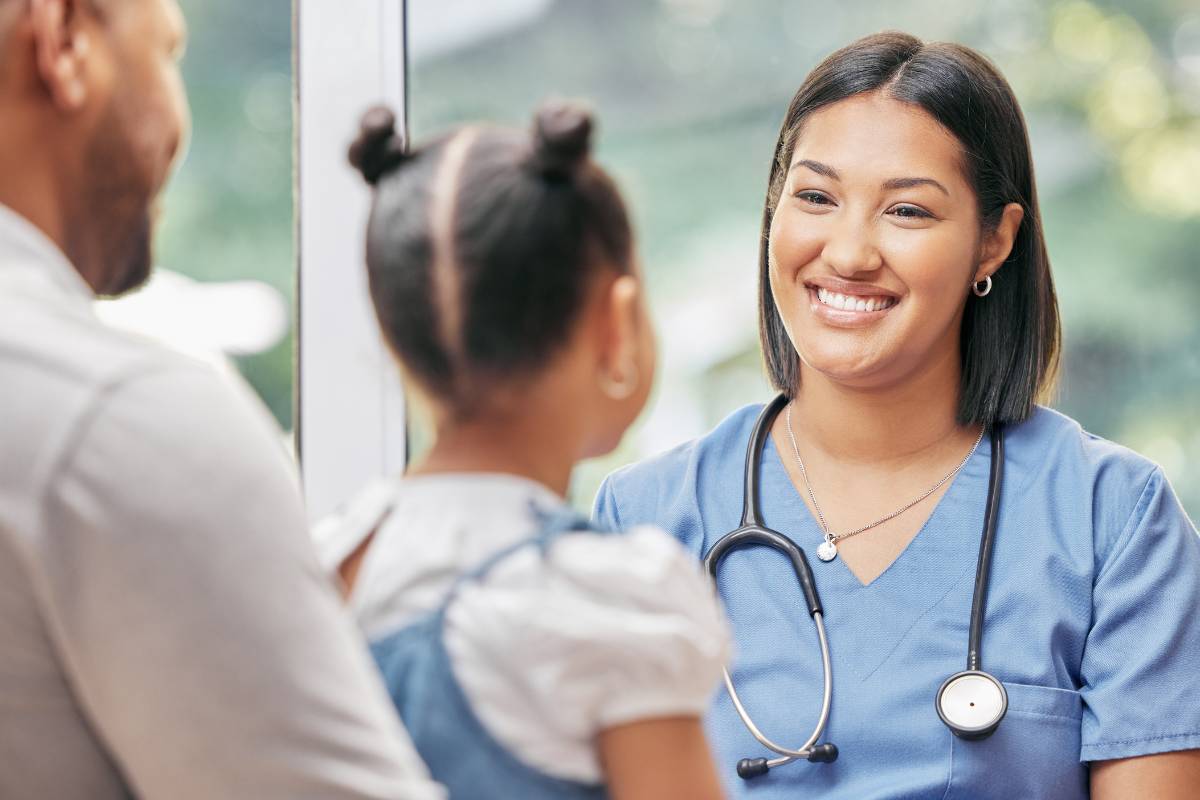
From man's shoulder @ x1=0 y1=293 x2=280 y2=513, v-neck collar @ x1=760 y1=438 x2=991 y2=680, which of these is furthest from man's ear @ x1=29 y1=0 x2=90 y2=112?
v-neck collar @ x1=760 y1=438 x2=991 y2=680

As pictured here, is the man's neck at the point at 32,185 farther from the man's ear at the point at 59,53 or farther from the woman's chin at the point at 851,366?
the woman's chin at the point at 851,366

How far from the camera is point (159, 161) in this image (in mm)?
A: 757

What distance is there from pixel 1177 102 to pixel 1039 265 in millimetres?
664

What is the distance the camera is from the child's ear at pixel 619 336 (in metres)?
0.80

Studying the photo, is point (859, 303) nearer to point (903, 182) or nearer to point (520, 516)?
point (903, 182)

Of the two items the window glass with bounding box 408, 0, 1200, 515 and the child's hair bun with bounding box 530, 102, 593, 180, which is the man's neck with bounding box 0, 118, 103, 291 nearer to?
the child's hair bun with bounding box 530, 102, 593, 180

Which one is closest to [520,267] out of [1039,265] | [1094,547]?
[1094,547]

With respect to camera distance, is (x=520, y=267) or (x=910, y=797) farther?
(x=910, y=797)

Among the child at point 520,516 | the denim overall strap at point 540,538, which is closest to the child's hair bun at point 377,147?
the child at point 520,516

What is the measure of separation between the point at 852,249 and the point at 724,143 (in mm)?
550

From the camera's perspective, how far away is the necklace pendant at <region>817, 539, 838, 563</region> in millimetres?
1398

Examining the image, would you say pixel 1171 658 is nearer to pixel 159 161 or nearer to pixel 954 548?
pixel 954 548

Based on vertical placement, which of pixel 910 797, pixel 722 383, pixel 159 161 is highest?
pixel 159 161

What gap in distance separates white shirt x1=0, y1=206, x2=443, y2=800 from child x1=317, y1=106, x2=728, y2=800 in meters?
0.08
